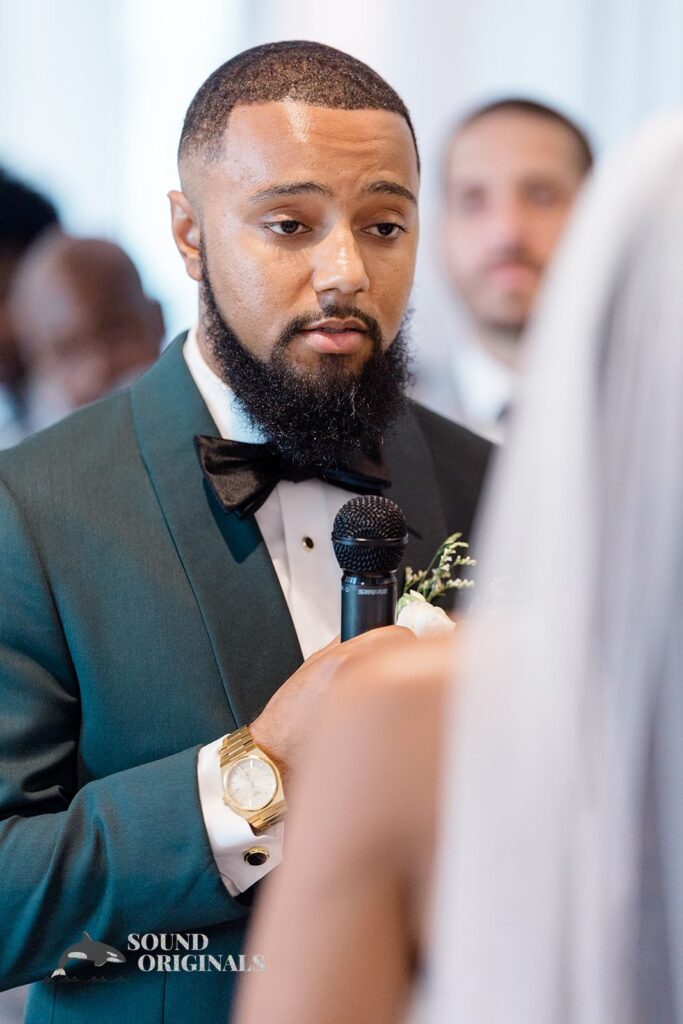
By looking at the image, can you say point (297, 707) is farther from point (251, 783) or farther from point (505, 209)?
point (505, 209)

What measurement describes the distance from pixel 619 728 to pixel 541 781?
63 mm

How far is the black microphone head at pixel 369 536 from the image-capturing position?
132 cm

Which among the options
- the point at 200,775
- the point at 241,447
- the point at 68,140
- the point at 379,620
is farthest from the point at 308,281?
the point at 68,140

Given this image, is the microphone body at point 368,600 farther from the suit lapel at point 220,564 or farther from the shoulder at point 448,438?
the shoulder at point 448,438

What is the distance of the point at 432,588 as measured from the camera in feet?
5.28

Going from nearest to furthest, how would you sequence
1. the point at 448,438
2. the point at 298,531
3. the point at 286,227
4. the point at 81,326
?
the point at 286,227, the point at 298,531, the point at 448,438, the point at 81,326

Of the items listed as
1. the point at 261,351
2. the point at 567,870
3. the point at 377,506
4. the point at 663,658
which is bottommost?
the point at 567,870

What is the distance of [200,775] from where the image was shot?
1469mm

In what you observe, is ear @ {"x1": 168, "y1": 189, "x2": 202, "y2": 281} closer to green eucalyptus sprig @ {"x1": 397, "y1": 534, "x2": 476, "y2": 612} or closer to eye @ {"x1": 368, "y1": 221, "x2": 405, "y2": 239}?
eye @ {"x1": 368, "y1": 221, "x2": 405, "y2": 239}

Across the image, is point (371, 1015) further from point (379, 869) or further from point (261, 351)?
point (261, 351)

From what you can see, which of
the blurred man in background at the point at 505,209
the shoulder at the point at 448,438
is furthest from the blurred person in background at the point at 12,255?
the shoulder at the point at 448,438

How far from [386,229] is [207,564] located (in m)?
0.46

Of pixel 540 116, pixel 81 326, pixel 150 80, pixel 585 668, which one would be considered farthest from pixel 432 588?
pixel 150 80

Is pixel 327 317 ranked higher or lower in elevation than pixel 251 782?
higher
